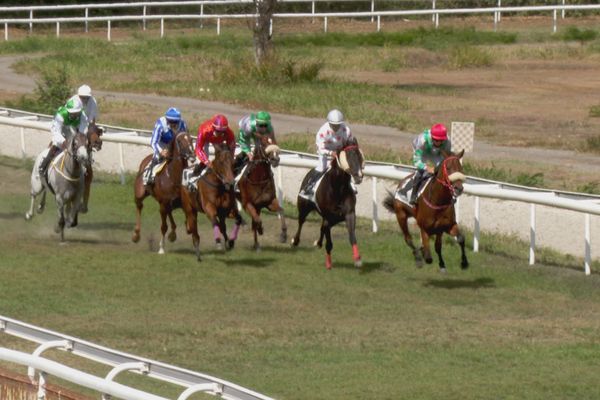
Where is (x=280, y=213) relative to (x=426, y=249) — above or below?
above

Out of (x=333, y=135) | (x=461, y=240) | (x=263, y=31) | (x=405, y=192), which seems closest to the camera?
(x=461, y=240)

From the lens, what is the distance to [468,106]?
35188 millimetres

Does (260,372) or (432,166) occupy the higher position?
(432,166)

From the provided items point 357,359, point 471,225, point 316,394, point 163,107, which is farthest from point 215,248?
point 163,107

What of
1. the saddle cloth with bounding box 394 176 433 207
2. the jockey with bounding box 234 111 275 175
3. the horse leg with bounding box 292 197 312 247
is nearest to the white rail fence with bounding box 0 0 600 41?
the jockey with bounding box 234 111 275 175

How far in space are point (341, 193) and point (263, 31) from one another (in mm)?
20651

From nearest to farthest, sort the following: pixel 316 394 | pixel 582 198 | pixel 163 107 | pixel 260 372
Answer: pixel 316 394 → pixel 260 372 → pixel 582 198 → pixel 163 107

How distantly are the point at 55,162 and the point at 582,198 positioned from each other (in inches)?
258

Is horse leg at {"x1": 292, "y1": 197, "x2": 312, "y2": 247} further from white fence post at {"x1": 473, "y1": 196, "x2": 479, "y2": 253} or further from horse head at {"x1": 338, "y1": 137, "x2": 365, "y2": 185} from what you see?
white fence post at {"x1": 473, "y1": 196, "x2": 479, "y2": 253}

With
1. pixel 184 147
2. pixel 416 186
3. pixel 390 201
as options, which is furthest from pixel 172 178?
pixel 416 186

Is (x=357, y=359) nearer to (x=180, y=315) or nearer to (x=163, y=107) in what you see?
(x=180, y=315)

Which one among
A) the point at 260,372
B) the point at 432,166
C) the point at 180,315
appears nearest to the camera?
the point at 260,372

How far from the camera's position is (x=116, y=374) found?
8.32 metres

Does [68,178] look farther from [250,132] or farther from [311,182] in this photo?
[311,182]
